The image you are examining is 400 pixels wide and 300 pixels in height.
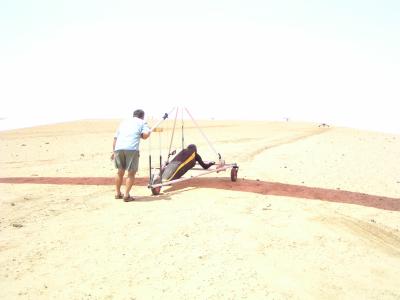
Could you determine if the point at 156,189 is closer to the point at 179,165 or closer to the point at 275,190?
the point at 179,165

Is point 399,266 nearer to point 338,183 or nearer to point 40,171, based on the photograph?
point 338,183

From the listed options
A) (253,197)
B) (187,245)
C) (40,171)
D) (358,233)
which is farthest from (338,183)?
(40,171)

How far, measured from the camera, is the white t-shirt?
969 cm

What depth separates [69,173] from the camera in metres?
14.6

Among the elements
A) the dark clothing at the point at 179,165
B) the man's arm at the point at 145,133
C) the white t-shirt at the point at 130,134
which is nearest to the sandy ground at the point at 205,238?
the dark clothing at the point at 179,165

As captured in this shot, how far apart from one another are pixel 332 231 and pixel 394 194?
5.08 meters

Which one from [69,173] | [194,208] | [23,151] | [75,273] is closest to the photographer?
[75,273]

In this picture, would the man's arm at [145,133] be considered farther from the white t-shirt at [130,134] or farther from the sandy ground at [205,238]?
the sandy ground at [205,238]

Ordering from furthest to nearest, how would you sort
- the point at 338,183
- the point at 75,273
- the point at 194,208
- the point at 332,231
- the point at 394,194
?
the point at 338,183, the point at 394,194, the point at 194,208, the point at 332,231, the point at 75,273

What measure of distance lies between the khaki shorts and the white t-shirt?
0.09 meters

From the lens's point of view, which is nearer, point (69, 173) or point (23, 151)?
point (69, 173)

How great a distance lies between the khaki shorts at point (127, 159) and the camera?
969 centimetres

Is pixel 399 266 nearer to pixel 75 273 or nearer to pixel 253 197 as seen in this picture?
pixel 253 197

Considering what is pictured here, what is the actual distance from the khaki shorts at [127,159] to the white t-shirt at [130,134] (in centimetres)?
9
